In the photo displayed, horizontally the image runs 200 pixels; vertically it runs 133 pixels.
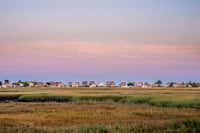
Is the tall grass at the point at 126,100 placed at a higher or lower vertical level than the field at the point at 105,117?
higher

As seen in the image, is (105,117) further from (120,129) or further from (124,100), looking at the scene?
(124,100)

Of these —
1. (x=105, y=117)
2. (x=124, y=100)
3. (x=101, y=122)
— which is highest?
(x=124, y=100)

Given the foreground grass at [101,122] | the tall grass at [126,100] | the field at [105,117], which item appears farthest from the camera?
the tall grass at [126,100]

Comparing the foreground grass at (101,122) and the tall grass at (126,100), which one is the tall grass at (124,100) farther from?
the foreground grass at (101,122)

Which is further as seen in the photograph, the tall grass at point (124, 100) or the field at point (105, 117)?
the tall grass at point (124, 100)

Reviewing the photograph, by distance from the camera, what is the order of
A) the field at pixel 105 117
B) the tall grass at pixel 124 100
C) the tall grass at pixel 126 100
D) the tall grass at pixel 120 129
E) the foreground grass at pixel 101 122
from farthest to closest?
the tall grass at pixel 124 100
the tall grass at pixel 126 100
the field at pixel 105 117
the foreground grass at pixel 101 122
the tall grass at pixel 120 129

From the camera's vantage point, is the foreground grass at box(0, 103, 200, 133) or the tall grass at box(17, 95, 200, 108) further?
the tall grass at box(17, 95, 200, 108)

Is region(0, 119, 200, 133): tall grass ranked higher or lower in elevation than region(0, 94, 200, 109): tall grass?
lower

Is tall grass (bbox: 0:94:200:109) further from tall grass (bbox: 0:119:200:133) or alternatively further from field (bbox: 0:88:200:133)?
tall grass (bbox: 0:119:200:133)

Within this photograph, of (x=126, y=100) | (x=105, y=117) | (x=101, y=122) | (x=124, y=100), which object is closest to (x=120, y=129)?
(x=101, y=122)

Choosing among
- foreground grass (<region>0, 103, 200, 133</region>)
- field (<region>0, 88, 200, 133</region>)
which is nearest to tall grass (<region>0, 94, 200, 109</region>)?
field (<region>0, 88, 200, 133</region>)

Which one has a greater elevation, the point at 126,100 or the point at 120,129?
the point at 126,100

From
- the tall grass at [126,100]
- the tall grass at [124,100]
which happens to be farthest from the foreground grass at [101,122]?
the tall grass at [124,100]

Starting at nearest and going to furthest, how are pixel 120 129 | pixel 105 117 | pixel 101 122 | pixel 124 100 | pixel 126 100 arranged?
pixel 120 129 → pixel 101 122 → pixel 105 117 → pixel 126 100 → pixel 124 100
